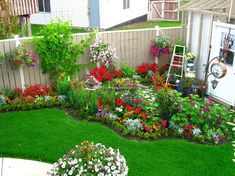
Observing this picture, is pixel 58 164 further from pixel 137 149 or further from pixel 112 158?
pixel 137 149

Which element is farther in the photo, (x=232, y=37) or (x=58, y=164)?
(x=232, y=37)

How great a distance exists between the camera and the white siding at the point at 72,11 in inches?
632

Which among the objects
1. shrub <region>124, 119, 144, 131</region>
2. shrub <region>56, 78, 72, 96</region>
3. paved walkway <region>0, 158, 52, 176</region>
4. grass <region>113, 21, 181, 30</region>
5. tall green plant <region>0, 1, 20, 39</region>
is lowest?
paved walkway <region>0, 158, 52, 176</region>

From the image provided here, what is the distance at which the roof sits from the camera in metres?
→ 7.83

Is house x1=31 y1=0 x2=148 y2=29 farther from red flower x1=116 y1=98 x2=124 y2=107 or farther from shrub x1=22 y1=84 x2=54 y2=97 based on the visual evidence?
red flower x1=116 y1=98 x2=124 y2=107

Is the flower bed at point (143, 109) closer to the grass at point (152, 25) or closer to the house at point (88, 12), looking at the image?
the house at point (88, 12)

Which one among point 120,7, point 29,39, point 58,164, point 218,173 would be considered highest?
point 120,7

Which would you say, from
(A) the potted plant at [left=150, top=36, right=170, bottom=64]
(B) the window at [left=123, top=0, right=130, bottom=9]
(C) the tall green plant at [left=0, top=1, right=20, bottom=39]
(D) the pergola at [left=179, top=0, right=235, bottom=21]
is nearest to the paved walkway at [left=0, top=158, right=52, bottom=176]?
(C) the tall green plant at [left=0, top=1, right=20, bottom=39]

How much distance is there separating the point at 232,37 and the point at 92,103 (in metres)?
3.53

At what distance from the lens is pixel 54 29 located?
792 cm

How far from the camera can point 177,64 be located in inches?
363

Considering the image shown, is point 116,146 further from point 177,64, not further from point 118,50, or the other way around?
point 177,64

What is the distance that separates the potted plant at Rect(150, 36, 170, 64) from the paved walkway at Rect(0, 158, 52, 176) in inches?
214

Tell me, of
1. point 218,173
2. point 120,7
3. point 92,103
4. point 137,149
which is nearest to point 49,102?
point 92,103
